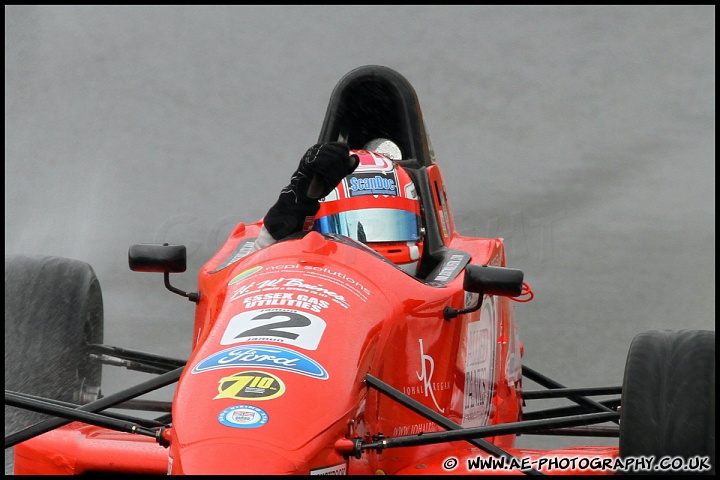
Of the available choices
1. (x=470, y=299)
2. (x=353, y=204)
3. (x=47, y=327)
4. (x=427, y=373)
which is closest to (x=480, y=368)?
(x=470, y=299)

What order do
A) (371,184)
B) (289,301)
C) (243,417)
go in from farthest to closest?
1. (371,184)
2. (289,301)
3. (243,417)

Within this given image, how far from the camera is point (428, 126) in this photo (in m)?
11.4

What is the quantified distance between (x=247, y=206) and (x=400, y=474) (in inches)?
245

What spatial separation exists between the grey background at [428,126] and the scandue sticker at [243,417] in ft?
16.6

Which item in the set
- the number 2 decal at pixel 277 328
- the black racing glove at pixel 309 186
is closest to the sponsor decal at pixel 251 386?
the number 2 decal at pixel 277 328

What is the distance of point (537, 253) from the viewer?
9.85 meters

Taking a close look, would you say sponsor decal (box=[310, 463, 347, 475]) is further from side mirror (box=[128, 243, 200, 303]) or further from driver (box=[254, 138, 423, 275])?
side mirror (box=[128, 243, 200, 303])

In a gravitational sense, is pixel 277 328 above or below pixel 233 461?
above

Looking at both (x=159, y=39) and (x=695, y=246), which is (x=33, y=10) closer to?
(x=159, y=39)

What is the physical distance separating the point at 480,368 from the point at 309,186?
1270 mm

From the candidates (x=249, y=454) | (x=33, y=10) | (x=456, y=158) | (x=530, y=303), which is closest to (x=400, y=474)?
(x=249, y=454)

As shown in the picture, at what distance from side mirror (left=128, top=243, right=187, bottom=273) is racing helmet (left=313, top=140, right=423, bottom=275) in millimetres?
705

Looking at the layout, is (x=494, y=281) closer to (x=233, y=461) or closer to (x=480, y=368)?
(x=480, y=368)

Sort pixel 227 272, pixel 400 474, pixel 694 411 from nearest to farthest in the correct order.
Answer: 1. pixel 694 411
2. pixel 400 474
3. pixel 227 272
